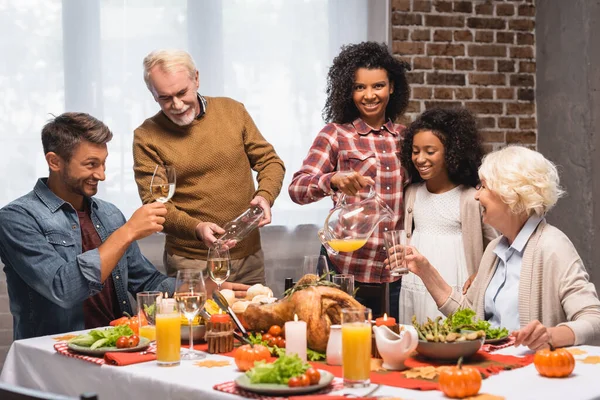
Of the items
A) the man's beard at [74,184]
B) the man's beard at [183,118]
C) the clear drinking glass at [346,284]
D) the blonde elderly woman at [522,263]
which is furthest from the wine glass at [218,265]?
the man's beard at [183,118]

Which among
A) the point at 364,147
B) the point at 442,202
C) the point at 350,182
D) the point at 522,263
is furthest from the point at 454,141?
the point at 522,263

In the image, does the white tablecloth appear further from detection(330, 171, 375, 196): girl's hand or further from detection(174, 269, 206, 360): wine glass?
detection(330, 171, 375, 196): girl's hand

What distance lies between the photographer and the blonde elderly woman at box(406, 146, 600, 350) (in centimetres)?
228

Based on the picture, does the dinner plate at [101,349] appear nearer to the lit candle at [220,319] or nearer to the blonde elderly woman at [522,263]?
the lit candle at [220,319]

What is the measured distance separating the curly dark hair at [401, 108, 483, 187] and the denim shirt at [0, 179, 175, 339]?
1115 millimetres

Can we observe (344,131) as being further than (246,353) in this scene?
Yes

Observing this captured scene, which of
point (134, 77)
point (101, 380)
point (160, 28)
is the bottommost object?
point (101, 380)

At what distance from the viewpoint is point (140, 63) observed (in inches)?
159

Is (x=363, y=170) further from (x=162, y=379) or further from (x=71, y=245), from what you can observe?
(x=162, y=379)

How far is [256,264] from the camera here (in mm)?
3363

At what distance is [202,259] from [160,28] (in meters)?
1.44

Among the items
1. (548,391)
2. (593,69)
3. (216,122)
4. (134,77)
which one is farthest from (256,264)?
(593,69)

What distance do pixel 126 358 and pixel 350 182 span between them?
1.10 m

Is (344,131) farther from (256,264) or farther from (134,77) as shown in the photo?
(134,77)
